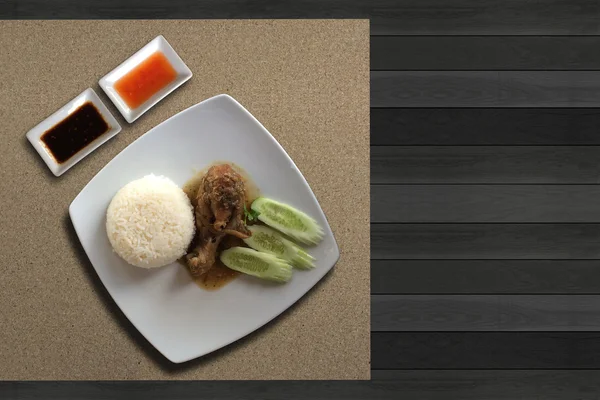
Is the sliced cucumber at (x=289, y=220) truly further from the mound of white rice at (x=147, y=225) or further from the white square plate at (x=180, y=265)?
the mound of white rice at (x=147, y=225)

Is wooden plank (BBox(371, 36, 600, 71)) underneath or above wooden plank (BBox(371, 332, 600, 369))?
above

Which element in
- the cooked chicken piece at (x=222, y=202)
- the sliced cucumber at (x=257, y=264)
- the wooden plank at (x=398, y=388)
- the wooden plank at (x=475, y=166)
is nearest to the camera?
the cooked chicken piece at (x=222, y=202)

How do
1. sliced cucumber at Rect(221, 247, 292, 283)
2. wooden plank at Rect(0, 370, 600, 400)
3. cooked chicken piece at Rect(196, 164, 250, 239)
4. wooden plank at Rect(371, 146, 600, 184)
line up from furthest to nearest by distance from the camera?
wooden plank at Rect(371, 146, 600, 184) < wooden plank at Rect(0, 370, 600, 400) < sliced cucumber at Rect(221, 247, 292, 283) < cooked chicken piece at Rect(196, 164, 250, 239)

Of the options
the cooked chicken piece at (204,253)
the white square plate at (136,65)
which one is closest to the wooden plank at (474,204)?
the cooked chicken piece at (204,253)

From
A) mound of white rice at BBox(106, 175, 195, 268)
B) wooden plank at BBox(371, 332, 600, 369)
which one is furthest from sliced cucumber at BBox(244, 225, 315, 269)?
wooden plank at BBox(371, 332, 600, 369)

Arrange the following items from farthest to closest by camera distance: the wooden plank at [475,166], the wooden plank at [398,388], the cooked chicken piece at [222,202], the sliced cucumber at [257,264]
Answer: the wooden plank at [475,166] → the wooden plank at [398,388] → the sliced cucumber at [257,264] → the cooked chicken piece at [222,202]

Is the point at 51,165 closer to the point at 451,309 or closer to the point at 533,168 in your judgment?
the point at 451,309

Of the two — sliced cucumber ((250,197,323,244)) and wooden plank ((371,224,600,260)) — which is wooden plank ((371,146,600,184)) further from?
sliced cucumber ((250,197,323,244))
